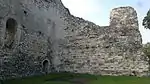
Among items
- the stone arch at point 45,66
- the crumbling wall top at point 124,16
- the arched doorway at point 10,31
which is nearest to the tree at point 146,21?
the crumbling wall top at point 124,16

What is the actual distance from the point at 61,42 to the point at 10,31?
454 centimetres

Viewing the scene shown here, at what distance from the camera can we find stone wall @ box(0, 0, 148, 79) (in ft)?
47.1

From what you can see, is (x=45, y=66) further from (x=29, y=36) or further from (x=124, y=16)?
(x=124, y=16)

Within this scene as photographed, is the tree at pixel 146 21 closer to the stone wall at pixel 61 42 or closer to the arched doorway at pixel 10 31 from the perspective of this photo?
the stone wall at pixel 61 42

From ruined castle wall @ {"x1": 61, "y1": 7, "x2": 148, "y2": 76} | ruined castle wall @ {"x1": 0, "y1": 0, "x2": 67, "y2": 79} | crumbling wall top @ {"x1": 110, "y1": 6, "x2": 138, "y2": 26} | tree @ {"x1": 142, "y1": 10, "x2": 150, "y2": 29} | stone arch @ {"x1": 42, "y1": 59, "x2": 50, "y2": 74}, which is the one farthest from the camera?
tree @ {"x1": 142, "y1": 10, "x2": 150, "y2": 29}

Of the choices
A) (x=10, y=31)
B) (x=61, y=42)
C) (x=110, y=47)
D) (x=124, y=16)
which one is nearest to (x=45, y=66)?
(x=61, y=42)

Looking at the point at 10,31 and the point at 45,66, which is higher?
the point at 10,31

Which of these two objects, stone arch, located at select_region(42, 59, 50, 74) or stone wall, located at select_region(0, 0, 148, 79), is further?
stone arch, located at select_region(42, 59, 50, 74)

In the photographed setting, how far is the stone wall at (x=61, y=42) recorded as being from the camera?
14.4 meters

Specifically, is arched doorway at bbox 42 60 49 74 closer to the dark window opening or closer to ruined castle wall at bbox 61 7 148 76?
the dark window opening

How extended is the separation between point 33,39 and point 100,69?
15.9 feet

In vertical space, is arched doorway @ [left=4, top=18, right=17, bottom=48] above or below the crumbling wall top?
below

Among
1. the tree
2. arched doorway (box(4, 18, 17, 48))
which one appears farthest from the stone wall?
the tree

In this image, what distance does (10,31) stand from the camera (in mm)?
14703
